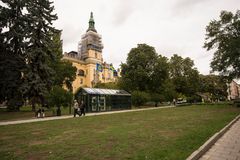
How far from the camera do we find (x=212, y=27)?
109 feet

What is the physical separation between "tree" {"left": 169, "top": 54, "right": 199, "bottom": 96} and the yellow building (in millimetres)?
31066

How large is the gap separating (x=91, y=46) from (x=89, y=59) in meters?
5.72

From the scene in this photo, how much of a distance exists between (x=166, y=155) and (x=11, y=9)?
1094 inches

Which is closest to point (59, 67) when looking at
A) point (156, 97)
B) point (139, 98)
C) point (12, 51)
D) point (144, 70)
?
point (12, 51)

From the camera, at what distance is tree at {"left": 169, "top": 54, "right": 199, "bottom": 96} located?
54.9 m

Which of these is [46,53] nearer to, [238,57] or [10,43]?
[10,43]

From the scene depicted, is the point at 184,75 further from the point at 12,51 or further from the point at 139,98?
the point at 12,51

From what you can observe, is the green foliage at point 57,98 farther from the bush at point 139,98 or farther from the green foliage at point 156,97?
the green foliage at point 156,97

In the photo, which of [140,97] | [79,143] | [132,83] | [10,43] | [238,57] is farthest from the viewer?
[132,83]

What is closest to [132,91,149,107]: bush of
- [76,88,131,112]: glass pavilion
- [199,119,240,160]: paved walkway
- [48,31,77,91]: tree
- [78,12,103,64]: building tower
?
[76,88,131,112]: glass pavilion

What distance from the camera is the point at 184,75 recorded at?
56906mm

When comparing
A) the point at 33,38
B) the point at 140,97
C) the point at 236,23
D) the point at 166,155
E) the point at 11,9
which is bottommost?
the point at 166,155

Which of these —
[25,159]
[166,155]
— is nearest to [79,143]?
[25,159]

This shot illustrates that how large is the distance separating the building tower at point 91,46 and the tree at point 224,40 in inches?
2072
